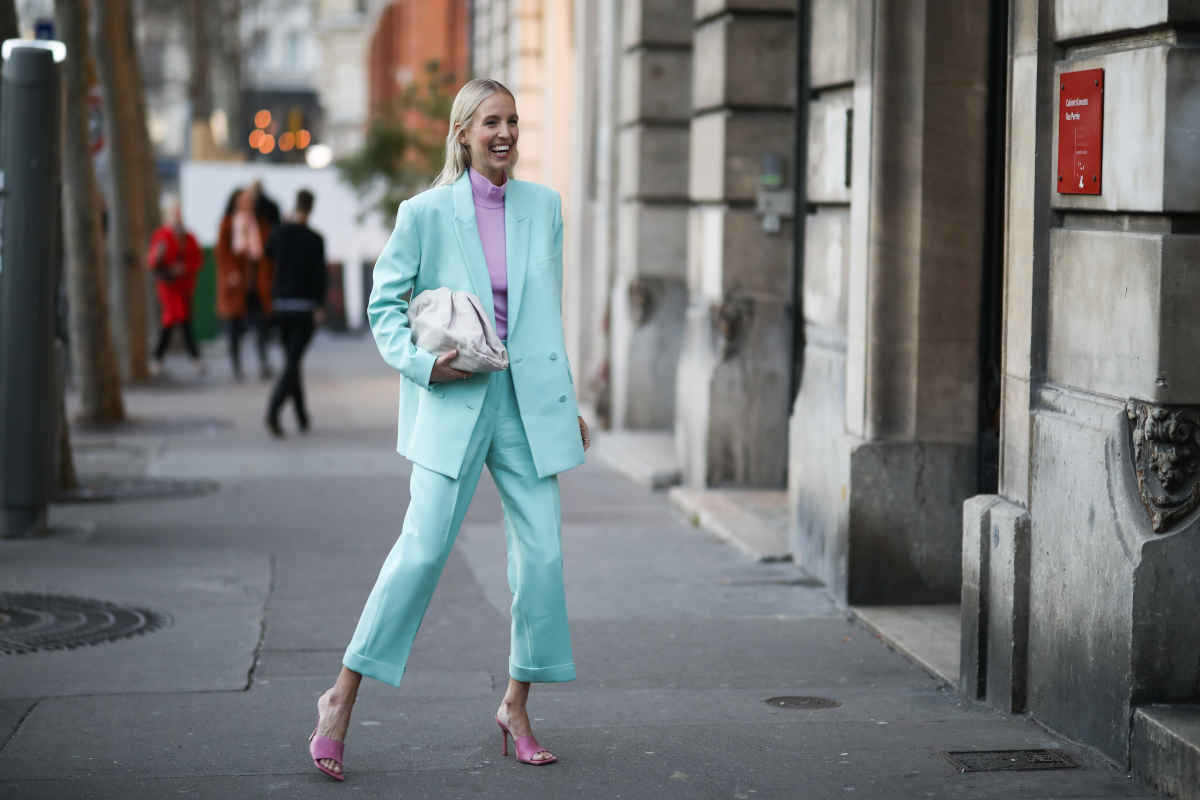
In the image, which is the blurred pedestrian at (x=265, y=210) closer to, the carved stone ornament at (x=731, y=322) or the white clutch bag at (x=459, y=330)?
the carved stone ornament at (x=731, y=322)

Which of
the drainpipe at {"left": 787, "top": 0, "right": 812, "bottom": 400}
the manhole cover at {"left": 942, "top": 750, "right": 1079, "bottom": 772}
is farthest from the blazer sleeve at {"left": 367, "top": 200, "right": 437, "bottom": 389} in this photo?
the drainpipe at {"left": 787, "top": 0, "right": 812, "bottom": 400}

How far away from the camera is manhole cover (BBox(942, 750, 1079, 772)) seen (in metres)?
5.70

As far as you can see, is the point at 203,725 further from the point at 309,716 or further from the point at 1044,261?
the point at 1044,261

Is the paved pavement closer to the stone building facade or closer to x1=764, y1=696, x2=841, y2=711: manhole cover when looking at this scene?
x1=764, y1=696, x2=841, y2=711: manhole cover

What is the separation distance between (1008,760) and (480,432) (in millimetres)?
1807

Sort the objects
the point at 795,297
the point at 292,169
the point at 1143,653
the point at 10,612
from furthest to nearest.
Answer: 1. the point at 292,169
2. the point at 795,297
3. the point at 10,612
4. the point at 1143,653

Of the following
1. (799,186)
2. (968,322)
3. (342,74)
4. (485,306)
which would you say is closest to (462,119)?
(485,306)

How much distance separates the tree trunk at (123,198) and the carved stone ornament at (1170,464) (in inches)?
603

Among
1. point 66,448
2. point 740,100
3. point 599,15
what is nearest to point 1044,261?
point 740,100

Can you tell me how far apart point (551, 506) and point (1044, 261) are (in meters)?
1.80

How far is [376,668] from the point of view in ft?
18.2

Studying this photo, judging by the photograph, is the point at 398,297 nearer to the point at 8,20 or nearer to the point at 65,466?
the point at 8,20

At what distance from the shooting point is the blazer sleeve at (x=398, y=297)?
18.1 feet

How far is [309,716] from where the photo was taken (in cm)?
634
